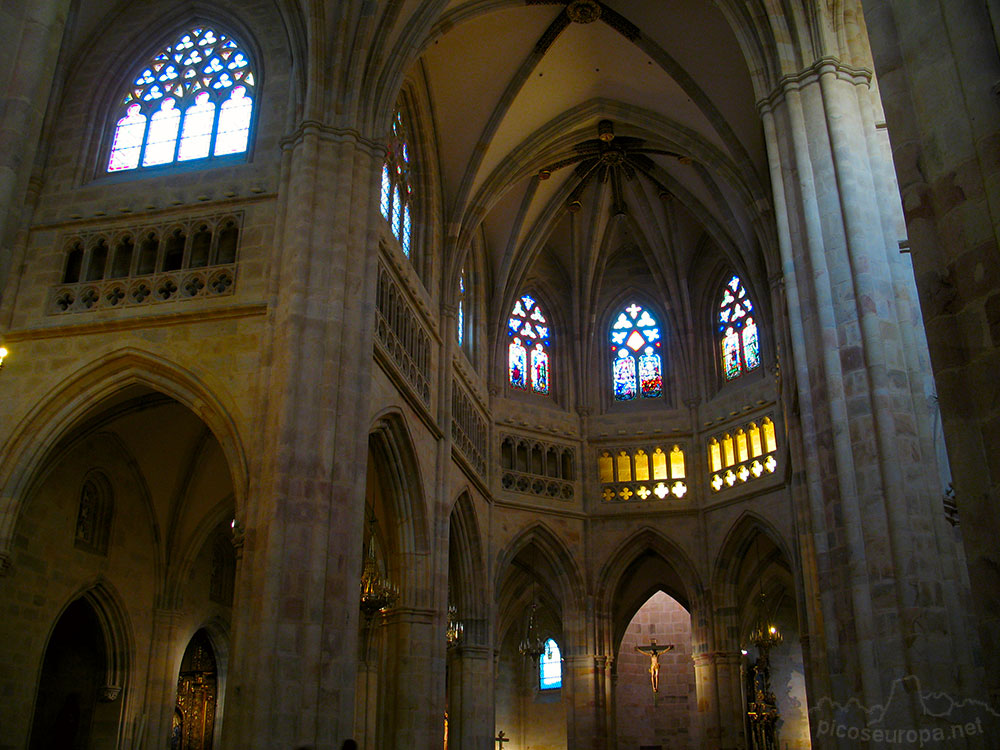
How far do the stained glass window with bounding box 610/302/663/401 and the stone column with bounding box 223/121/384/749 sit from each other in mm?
13014

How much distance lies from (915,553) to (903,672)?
48.9 inches

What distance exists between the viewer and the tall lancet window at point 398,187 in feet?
61.6

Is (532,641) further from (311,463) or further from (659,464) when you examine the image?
(311,463)

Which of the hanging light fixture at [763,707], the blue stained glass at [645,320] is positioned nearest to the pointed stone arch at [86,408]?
the hanging light fixture at [763,707]

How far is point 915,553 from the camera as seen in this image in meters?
10.5

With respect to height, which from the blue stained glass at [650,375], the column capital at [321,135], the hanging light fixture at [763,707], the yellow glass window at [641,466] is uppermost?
the blue stained glass at [650,375]

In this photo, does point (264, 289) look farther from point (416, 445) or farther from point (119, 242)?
point (416, 445)

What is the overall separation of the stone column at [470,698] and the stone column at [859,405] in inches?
385

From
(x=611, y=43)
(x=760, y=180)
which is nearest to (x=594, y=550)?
(x=760, y=180)

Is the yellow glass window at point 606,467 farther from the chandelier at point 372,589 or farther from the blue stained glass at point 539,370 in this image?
the chandelier at point 372,589

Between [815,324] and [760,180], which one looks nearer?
[815,324]

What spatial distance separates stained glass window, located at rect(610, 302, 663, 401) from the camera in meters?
27.2

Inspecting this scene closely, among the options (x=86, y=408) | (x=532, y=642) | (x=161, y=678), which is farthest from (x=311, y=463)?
(x=532, y=642)

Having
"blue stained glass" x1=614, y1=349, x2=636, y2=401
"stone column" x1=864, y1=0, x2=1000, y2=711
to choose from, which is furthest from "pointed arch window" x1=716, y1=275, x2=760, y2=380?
"stone column" x1=864, y1=0, x2=1000, y2=711
